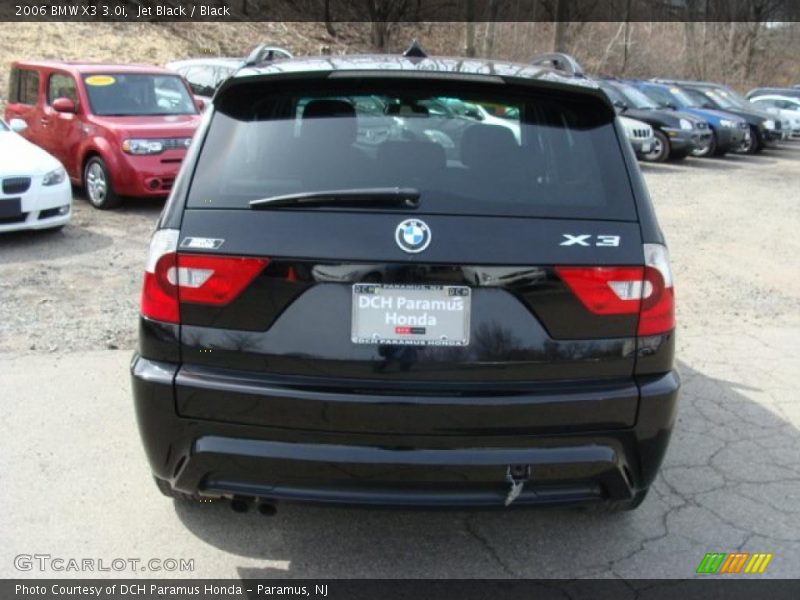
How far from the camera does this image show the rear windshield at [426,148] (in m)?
2.69

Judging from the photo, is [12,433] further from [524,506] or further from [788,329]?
[788,329]

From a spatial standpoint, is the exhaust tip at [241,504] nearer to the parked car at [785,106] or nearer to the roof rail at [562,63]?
the roof rail at [562,63]

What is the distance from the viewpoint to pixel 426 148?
9.23 ft

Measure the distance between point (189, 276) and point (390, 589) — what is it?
4.52 feet

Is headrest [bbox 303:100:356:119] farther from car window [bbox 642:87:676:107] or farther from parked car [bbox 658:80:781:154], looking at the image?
parked car [bbox 658:80:781:154]

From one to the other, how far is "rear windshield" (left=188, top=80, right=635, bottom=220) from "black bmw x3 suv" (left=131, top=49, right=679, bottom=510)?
0.01 m

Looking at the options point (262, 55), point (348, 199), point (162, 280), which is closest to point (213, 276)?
point (162, 280)

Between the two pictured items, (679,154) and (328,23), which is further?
(328,23)

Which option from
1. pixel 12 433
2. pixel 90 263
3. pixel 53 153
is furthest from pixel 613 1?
pixel 12 433

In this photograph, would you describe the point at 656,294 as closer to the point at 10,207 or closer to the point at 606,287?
the point at 606,287

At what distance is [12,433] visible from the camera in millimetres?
4133

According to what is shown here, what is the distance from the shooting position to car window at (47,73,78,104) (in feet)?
35.2

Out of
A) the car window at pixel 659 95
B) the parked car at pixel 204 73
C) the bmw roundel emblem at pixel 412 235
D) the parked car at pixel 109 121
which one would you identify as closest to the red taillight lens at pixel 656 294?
the bmw roundel emblem at pixel 412 235

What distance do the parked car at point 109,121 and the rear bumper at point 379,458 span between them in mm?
7366
